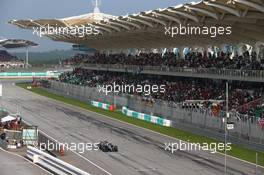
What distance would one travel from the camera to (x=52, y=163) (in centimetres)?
2528

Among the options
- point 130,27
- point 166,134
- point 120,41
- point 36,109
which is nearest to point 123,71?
point 120,41

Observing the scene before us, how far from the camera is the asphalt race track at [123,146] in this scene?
28312mm

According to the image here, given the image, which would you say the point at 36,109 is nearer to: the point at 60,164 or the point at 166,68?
the point at 166,68

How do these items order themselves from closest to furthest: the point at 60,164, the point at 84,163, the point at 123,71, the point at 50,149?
the point at 60,164 < the point at 84,163 < the point at 50,149 < the point at 123,71

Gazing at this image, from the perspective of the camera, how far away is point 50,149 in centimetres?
3144

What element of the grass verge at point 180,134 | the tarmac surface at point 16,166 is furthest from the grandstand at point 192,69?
the tarmac surface at point 16,166

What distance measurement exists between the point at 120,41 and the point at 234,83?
3458 cm

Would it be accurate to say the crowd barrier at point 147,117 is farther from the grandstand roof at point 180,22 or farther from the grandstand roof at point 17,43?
the grandstand roof at point 17,43

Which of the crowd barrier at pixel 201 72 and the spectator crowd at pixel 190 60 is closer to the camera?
the crowd barrier at pixel 201 72

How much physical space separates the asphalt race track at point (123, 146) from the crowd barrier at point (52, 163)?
2210 mm

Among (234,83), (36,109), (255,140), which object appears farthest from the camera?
(36,109)

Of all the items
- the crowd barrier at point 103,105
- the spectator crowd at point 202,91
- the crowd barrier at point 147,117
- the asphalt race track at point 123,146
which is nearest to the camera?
the asphalt race track at point 123,146

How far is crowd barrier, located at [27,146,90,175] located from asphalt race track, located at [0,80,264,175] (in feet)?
7.25

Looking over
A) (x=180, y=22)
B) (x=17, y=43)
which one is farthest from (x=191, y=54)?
(x=17, y=43)
